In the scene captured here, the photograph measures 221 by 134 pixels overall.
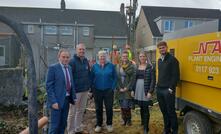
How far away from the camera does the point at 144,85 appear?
7387 mm

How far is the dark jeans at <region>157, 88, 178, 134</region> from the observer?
6.72 metres

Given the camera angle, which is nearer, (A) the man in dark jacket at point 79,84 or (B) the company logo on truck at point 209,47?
(B) the company logo on truck at point 209,47

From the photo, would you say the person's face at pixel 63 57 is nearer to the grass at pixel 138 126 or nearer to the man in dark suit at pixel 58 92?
the man in dark suit at pixel 58 92

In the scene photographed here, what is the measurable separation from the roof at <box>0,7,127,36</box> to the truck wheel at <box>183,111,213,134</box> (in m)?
39.4

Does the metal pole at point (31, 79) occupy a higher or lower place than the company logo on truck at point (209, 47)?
lower

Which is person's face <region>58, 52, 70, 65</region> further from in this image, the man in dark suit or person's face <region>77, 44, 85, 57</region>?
person's face <region>77, 44, 85, 57</region>

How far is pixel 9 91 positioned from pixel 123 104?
152 inches

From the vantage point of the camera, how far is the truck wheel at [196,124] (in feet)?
19.6

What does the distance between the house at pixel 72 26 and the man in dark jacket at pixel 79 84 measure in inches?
1344

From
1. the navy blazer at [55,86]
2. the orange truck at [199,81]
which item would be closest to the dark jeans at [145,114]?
the orange truck at [199,81]

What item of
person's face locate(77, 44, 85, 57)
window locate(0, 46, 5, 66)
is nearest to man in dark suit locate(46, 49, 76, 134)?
Result: person's face locate(77, 44, 85, 57)

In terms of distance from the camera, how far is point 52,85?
5984 mm

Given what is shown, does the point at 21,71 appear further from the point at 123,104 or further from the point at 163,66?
A: the point at 163,66

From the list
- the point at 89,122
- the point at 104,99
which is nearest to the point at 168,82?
the point at 104,99
